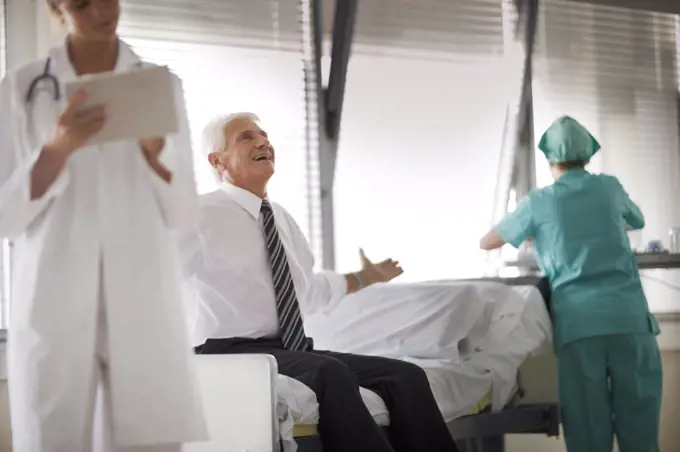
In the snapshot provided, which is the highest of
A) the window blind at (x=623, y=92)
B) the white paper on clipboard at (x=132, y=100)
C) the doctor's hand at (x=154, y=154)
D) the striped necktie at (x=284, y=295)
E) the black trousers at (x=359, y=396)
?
the window blind at (x=623, y=92)

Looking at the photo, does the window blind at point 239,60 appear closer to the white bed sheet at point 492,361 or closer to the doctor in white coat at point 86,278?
the white bed sheet at point 492,361

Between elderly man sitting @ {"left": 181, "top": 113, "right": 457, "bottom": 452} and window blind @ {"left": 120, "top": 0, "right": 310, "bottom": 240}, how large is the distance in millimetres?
647

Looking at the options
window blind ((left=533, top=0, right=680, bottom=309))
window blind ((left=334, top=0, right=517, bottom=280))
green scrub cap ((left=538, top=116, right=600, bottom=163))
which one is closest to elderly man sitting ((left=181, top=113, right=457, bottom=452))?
green scrub cap ((left=538, top=116, right=600, bottom=163))

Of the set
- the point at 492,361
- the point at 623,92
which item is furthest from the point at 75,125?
the point at 623,92

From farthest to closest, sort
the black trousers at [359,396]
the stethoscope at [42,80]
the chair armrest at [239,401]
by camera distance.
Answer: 1. the black trousers at [359,396]
2. the chair armrest at [239,401]
3. the stethoscope at [42,80]

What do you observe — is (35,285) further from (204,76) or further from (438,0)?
(438,0)

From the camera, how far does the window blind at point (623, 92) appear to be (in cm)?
403

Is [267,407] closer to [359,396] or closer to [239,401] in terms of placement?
[239,401]

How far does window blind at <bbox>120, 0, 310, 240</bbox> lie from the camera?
10.7 feet

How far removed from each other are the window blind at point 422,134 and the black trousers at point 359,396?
132cm

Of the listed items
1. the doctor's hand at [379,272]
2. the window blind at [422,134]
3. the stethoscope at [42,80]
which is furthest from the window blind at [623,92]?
the stethoscope at [42,80]

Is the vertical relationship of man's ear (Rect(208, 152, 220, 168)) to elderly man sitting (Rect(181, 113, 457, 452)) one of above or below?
above

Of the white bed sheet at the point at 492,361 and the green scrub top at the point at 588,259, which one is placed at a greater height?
the green scrub top at the point at 588,259

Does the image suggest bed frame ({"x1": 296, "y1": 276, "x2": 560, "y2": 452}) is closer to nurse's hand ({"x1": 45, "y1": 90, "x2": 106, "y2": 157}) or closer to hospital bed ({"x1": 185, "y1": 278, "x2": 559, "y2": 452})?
hospital bed ({"x1": 185, "y1": 278, "x2": 559, "y2": 452})
